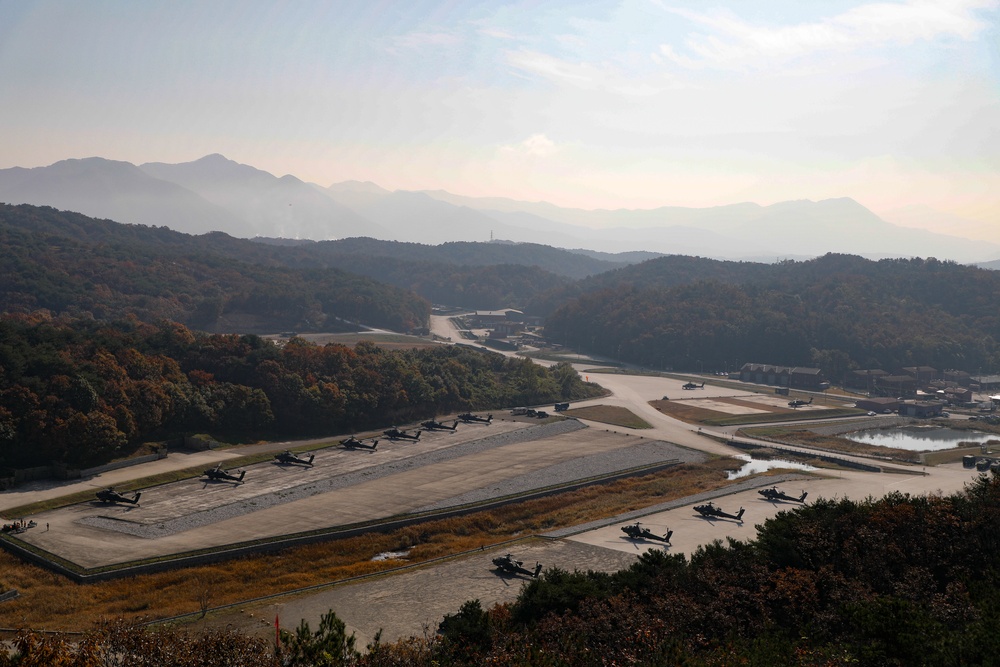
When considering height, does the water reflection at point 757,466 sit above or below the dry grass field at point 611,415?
below

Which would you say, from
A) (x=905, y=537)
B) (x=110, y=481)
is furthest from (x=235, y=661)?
(x=110, y=481)

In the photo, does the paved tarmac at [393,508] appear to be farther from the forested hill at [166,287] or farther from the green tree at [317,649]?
the forested hill at [166,287]

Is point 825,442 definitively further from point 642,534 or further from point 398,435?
point 398,435

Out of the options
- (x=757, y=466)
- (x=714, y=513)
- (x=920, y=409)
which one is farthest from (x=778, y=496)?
(x=920, y=409)

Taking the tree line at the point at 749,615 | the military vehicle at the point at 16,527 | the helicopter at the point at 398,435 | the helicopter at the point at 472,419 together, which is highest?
the tree line at the point at 749,615

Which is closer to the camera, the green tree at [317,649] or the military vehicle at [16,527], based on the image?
the green tree at [317,649]

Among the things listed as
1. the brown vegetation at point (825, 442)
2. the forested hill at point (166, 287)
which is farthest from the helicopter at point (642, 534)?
the forested hill at point (166, 287)

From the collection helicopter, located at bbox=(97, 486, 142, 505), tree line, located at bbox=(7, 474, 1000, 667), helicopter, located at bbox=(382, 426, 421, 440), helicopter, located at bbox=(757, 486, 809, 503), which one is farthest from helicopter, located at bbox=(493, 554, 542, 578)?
helicopter, located at bbox=(382, 426, 421, 440)

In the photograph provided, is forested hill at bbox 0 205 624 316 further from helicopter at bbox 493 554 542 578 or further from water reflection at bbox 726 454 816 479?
helicopter at bbox 493 554 542 578
